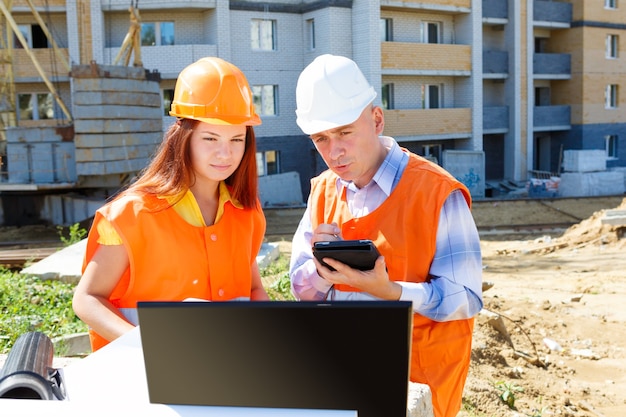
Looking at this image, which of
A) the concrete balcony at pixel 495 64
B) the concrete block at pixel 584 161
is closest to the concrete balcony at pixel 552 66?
the concrete balcony at pixel 495 64

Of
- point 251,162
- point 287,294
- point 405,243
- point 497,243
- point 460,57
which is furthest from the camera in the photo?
point 460,57

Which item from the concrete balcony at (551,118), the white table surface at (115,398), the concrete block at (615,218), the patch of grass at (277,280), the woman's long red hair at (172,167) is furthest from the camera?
the concrete balcony at (551,118)

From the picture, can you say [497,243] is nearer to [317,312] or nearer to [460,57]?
[460,57]

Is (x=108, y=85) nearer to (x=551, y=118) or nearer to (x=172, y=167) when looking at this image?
(x=172, y=167)

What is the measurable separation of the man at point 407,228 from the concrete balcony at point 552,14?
31.4 meters

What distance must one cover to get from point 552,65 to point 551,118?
7.61 feet

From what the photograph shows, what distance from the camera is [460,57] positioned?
29.4m

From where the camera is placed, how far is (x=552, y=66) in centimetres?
3256

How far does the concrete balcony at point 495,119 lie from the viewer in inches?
1236

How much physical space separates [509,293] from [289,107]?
1746 centimetres

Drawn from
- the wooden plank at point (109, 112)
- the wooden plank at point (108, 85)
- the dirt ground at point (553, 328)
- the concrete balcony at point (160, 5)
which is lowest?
the dirt ground at point (553, 328)

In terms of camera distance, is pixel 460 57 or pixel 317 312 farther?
pixel 460 57

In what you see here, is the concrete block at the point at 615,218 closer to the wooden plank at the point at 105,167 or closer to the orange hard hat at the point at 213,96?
the wooden plank at the point at 105,167

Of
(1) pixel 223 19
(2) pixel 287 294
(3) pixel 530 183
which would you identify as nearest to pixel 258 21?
(1) pixel 223 19
